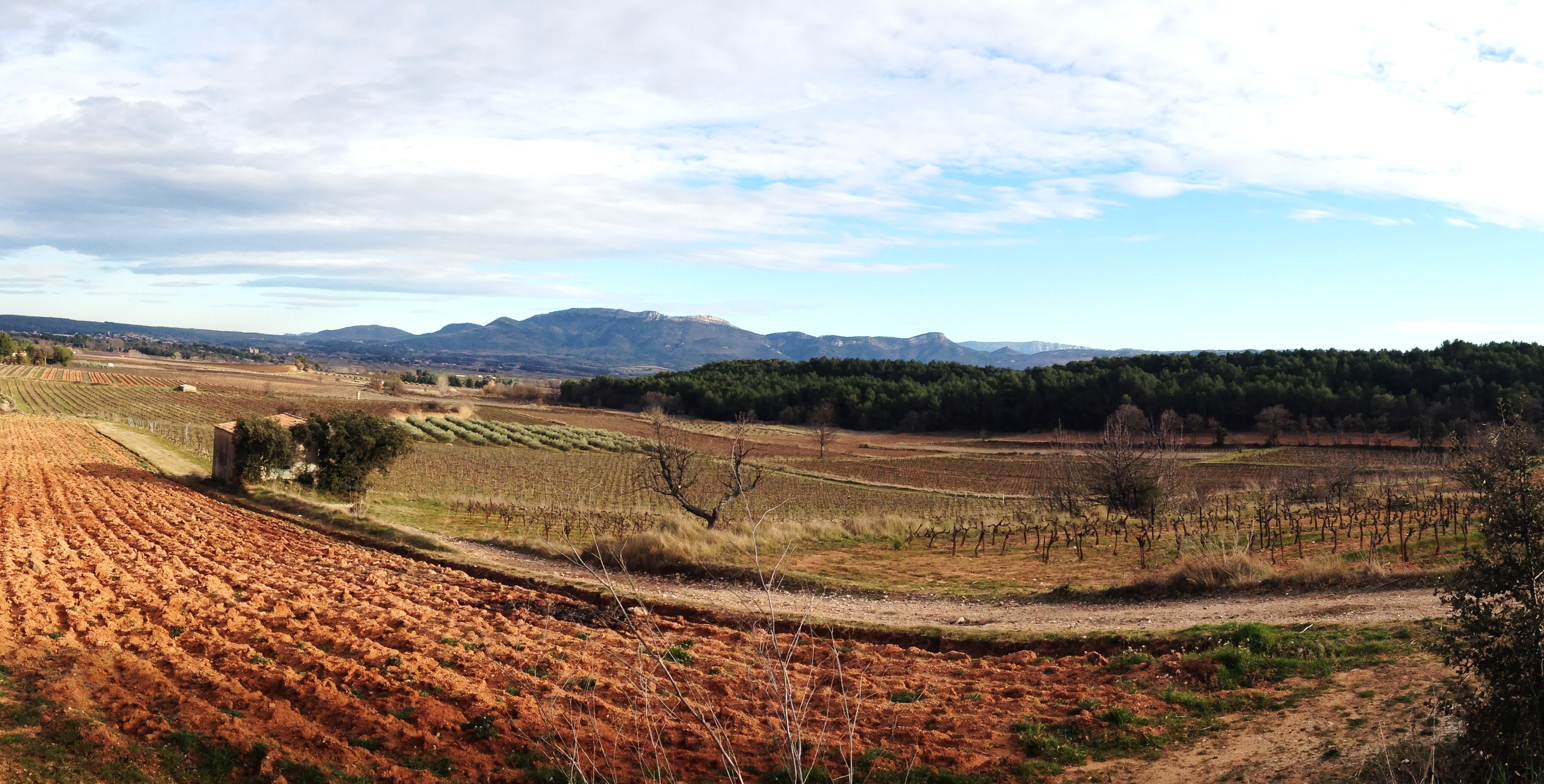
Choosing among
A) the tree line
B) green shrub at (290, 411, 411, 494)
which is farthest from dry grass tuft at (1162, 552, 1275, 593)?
the tree line

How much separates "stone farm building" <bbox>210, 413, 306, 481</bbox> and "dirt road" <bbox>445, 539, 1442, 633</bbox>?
18.7 meters

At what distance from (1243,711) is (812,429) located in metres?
90.9

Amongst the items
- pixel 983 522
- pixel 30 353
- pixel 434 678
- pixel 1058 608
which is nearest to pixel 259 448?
pixel 983 522

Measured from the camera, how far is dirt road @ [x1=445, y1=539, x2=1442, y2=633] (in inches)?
519

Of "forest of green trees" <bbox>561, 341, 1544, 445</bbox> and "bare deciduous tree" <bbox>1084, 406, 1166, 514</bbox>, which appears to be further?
"forest of green trees" <bbox>561, 341, 1544, 445</bbox>

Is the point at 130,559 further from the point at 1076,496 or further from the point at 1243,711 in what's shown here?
the point at 1076,496

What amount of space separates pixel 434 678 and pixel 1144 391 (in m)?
85.1

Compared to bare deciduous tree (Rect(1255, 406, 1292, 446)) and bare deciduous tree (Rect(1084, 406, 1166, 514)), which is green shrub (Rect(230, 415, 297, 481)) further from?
bare deciduous tree (Rect(1255, 406, 1292, 446))

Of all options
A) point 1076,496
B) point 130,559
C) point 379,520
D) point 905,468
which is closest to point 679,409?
point 905,468

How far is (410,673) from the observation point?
11516 millimetres

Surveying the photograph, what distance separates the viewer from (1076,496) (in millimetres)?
37094

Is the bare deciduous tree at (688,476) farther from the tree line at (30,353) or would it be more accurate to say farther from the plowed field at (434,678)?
the tree line at (30,353)

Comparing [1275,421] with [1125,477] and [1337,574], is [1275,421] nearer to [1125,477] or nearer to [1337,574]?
[1125,477]

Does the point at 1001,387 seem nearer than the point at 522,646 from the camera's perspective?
No
